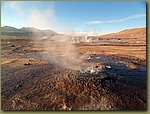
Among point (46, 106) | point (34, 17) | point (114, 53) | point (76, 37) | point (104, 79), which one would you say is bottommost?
point (46, 106)

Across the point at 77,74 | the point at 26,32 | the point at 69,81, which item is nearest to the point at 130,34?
the point at 77,74

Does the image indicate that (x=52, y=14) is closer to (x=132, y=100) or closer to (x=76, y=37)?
(x=76, y=37)

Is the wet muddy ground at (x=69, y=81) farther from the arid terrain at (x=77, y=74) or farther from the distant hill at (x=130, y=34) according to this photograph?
the distant hill at (x=130, y=34)

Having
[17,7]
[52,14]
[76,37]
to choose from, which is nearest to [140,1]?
[76,37]

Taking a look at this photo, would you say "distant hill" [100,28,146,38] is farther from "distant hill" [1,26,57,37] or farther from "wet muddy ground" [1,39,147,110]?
"distant hill" [1,26,57,37]

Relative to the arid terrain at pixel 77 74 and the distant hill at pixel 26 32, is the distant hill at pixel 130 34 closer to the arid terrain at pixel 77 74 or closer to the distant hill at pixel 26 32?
the arid terrain at pixel 77 74

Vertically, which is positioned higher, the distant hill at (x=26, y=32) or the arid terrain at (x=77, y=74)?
the distant hill at (x=26, y=32)

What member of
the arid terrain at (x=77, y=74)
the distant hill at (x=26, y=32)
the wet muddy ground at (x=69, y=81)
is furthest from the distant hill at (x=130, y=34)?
the distant hill at (x=26, y=32)

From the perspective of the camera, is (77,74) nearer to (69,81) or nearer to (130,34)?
(69,81)
